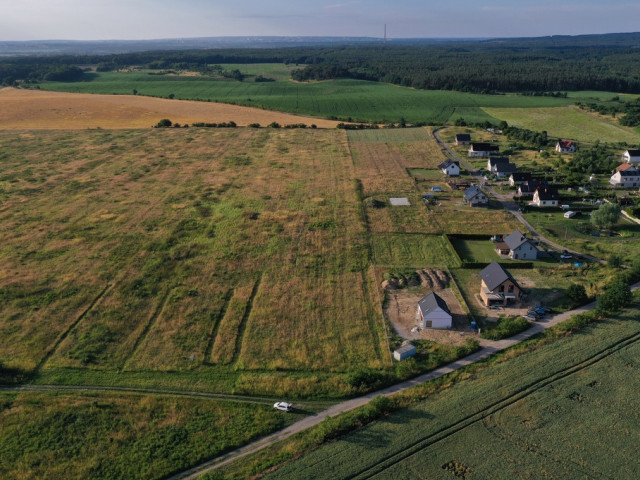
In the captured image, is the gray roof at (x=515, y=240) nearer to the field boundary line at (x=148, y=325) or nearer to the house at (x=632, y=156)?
the field boundary line at (x=148, y=325)

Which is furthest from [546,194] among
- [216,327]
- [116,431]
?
[116,431]

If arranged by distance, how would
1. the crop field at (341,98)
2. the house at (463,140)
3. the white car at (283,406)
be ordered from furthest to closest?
the crop field at (341,98) → the house at (463,140) → the white car at (283,406)

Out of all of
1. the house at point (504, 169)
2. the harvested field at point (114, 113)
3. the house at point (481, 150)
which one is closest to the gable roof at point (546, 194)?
the house at point (504, 169)

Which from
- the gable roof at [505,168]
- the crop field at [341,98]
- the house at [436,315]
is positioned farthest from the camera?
the crop field at [341,98]

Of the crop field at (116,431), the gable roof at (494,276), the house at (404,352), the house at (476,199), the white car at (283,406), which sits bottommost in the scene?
the crop field at (116,431)

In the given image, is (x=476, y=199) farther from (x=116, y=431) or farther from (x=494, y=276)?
(x=116, y=431)

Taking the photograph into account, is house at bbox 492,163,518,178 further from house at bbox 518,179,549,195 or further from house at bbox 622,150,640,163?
house at bbox 622,150,640,163

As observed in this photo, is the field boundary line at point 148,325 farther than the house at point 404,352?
Yes
